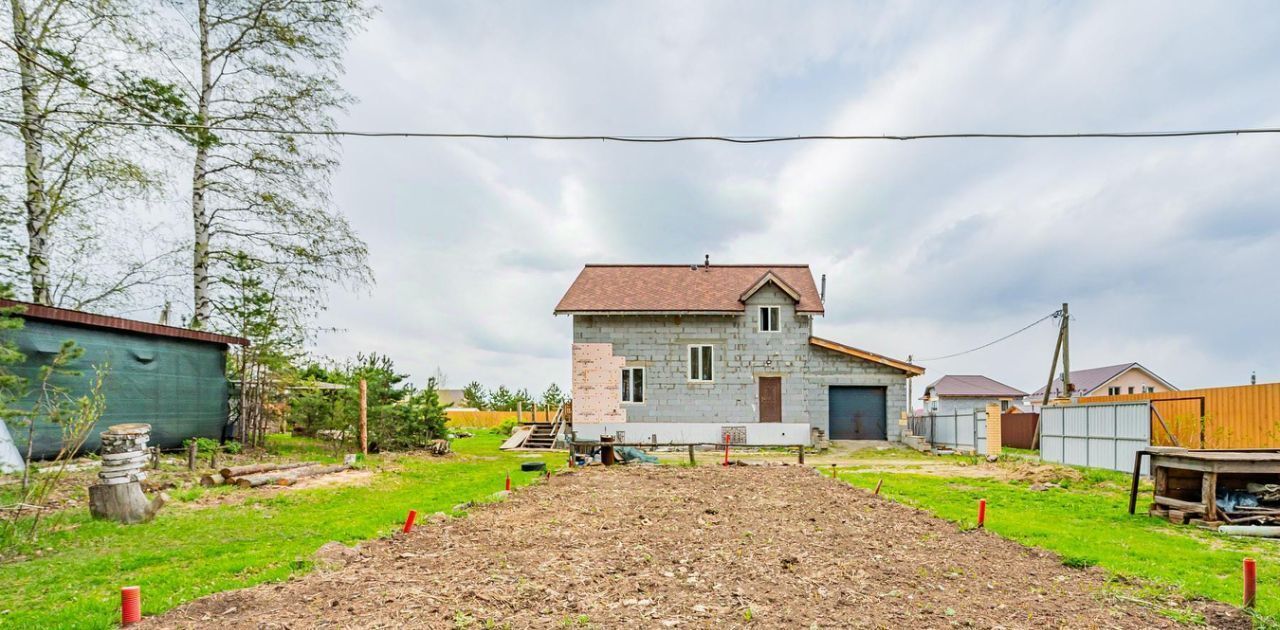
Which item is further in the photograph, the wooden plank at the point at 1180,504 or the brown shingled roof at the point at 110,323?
the brown shingled roof at the point at 110,323

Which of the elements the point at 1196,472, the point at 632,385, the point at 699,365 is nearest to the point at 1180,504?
the point at 1196,472

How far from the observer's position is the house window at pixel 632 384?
2580 centimetres

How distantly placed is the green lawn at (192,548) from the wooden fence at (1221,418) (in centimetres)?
1533

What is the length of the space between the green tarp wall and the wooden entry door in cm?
1772

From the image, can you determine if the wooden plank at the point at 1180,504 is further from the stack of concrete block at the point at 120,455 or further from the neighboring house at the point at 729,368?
the neighboring house at the point at 729,368

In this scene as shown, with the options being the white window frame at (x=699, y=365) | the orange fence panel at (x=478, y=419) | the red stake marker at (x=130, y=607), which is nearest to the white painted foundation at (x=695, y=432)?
the white window frame at (x=699, y=365)

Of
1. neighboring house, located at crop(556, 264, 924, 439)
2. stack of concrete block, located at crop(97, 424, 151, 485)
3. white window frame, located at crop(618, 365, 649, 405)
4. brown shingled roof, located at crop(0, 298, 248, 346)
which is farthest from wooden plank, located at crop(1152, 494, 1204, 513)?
brown shingled roof, located at crop(0, 298, 248, 346)

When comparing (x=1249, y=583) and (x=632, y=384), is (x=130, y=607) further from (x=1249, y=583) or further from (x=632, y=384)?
(x=632, y=384)

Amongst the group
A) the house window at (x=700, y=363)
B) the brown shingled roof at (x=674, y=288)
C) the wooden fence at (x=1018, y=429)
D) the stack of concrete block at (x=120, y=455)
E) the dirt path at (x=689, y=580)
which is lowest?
the wooden fence at (x=1018, y=429)

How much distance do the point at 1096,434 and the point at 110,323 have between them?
23.2 meters

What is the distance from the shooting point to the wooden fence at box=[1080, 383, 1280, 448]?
47.1 feet

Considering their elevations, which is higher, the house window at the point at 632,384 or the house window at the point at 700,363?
the house window at the point at 700,363

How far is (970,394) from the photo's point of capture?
161 ft

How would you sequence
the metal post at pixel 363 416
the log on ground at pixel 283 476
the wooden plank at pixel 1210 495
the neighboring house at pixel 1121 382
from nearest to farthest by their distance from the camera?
the wooden plank at pixel 1210 495
the log on ground at pixel 283 476
the metal post at pixel 363 416
the neighboring house at pixel 1121 382
